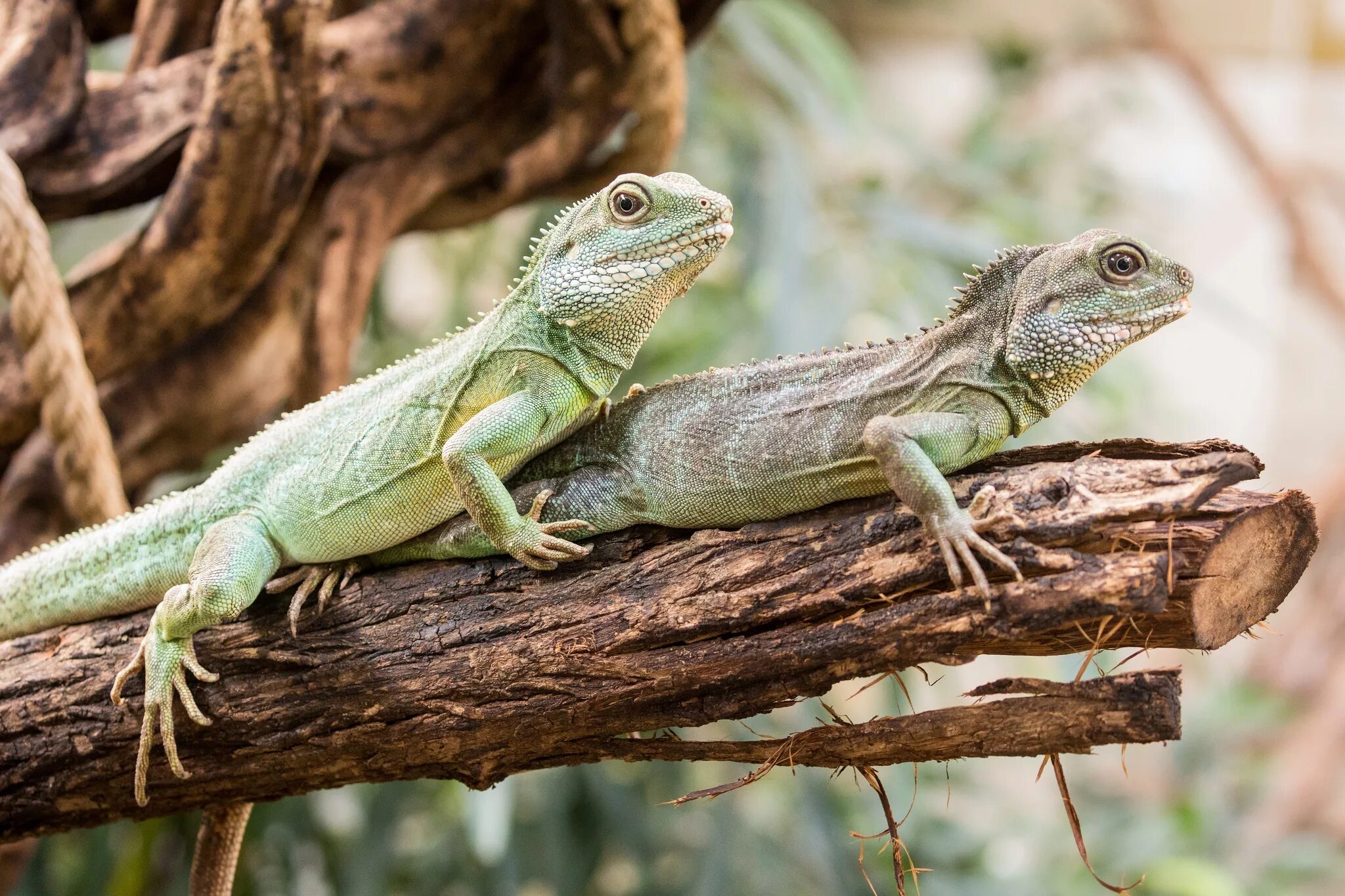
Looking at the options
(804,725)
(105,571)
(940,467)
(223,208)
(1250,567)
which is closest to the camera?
(1250,567)

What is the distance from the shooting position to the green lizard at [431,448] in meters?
2.99

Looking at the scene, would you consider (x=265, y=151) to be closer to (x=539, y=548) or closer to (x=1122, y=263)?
(x=539, y=548)

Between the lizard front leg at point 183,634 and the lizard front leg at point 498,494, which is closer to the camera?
the lizard front leg at point 498,494

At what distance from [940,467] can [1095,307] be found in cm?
62

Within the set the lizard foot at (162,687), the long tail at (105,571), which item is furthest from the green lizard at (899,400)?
the long tail at (105,571)

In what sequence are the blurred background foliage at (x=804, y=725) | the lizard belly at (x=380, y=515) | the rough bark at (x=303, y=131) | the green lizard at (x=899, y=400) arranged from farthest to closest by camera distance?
the blurred background foliage at (x=804, y=725) < the rough bark at (x=303, y=131) < the lizard belly at (x=380, y=515) < the green lizard at (x=899, y=400)

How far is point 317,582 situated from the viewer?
327 cm

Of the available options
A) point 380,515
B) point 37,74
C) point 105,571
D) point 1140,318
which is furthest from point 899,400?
point 37,74

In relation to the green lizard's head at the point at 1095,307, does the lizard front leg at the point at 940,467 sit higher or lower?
→ lower

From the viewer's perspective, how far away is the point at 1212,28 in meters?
11.9

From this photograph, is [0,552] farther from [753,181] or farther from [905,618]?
[753,181]

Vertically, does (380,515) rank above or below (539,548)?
below

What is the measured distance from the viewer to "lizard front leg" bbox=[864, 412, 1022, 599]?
2354 mm

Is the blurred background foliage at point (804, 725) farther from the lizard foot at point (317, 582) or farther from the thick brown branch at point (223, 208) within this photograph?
the thick brown branch at point (223, 208)
